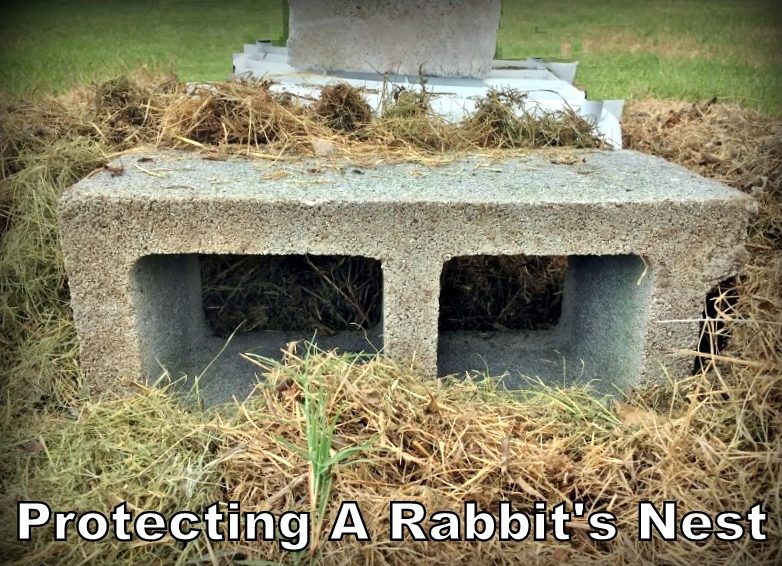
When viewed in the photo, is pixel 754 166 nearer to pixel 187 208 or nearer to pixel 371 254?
pixel 371 254

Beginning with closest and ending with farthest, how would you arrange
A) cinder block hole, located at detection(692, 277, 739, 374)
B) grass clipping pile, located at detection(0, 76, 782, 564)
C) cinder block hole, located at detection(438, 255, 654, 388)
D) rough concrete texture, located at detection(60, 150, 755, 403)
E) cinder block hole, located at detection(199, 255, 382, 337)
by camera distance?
grass clipping pile, located at detection(0, 76, 782, 564)
rough concrete texture, located at detection(60, 150, 755, 403)
cinder block hole, located at detection(692, 277, 739, 374)
cinder block hole, located at detection(438, 255, 654, 388)
cinder block hole, located at detection(199, 255, 382, 337)

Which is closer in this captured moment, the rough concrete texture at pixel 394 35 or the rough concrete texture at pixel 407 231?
the rough concrete texture at pixel 407 231

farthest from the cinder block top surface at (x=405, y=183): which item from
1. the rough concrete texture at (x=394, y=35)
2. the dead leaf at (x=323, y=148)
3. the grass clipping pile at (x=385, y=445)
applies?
the rough concrete texture at (x=394, y=35)

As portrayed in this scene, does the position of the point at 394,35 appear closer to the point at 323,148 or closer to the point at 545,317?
the point at 323,148

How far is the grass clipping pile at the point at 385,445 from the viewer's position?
1.91m

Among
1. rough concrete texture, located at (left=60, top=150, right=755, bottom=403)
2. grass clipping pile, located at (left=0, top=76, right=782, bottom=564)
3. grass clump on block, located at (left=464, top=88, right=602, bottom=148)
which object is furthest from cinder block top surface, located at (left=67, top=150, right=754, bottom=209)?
grass clump on block, located at (left=464, top=88, right=602, bottom=148)

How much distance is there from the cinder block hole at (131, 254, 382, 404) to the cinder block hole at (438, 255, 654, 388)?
0.37m

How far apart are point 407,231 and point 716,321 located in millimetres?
993

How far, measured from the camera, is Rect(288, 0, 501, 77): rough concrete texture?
3613 millimetres

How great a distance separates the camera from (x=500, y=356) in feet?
10.3

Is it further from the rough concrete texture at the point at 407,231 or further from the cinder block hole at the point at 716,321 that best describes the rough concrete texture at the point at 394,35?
the cinder block hole at the point at 716,321

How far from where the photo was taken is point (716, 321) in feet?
7.99

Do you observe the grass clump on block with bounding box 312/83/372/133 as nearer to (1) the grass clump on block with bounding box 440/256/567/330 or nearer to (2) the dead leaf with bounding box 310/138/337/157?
(2) the dead leaf with bounding box 310/138/337/157

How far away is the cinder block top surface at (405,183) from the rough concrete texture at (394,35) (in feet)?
3.57
